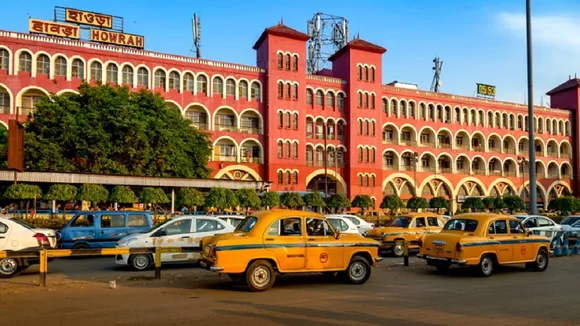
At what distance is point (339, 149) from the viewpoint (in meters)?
54.8

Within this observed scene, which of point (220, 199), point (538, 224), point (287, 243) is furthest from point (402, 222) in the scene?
point (220, 199)

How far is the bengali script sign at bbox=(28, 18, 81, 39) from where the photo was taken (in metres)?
43.5

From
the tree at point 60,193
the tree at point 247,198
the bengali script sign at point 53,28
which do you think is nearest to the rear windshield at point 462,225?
the tree at point 60,193

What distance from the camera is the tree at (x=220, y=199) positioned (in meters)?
32.0

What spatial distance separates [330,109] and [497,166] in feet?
84.0

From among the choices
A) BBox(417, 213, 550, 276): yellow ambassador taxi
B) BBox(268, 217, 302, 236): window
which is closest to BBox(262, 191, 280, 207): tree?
BBox(417, 213, 550, 276): yellow ambassador taxi

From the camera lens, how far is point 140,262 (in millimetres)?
14445

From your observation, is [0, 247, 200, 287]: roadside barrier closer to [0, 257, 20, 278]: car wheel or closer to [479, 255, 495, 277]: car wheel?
[0, 257, 20, 278]: car wheel

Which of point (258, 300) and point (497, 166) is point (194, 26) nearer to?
point (497, 166)

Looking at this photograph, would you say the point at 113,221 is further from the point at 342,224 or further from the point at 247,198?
the point at 247,198

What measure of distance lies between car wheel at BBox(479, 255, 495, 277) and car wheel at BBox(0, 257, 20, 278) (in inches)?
456

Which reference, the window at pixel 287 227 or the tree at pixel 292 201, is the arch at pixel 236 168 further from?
the window at pixel 287 227

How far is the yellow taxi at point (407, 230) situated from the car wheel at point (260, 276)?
802cm

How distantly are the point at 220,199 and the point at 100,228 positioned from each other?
14.6 m
